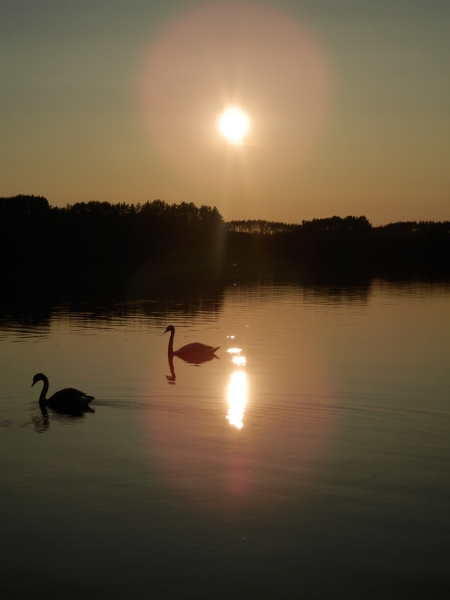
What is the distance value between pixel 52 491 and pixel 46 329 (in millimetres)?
20632

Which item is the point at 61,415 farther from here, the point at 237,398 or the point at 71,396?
the point at 237,398

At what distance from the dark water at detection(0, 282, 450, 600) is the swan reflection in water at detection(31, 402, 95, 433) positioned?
0.32 feet

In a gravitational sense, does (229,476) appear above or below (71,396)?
below

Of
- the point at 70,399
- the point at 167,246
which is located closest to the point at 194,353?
the point at 70,399

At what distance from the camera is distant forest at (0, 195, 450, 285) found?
97500mm

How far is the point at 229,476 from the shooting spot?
445 inches

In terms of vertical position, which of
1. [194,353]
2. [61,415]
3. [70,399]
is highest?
[70,399]

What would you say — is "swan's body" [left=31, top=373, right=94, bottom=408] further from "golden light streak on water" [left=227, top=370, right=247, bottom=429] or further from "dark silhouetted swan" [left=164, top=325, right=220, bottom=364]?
"dark silhouetted swan" [left=164, top=325, right=220, bottom=364]

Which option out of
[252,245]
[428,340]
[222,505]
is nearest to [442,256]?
[252,245]

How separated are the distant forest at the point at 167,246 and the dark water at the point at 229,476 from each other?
204 feet

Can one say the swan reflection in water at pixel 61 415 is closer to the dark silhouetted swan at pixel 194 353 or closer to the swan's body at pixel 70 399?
the swan's body at pixel 70 399

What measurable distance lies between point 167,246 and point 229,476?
364 feet

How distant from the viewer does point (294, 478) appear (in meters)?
11.3

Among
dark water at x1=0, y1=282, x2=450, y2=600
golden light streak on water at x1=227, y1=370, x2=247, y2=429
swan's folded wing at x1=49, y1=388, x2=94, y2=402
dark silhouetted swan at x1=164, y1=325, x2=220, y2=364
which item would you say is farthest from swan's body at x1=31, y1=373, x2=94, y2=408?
dark silhouetted swan at x1=164, y1=325, x2=220, y2=364
